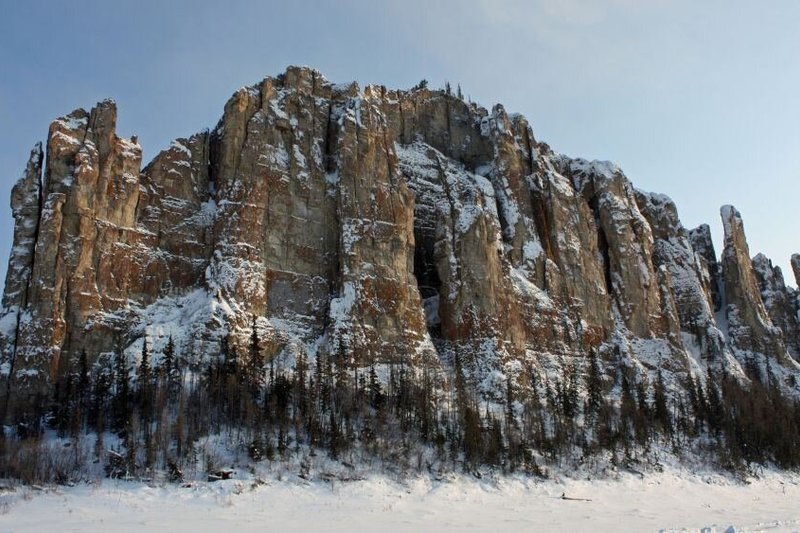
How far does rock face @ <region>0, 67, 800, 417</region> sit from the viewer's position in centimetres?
8212

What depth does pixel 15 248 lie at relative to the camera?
272ft

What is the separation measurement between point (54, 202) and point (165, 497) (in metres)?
45.1

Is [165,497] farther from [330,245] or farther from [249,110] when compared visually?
[249,110]

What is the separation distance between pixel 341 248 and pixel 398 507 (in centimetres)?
4630

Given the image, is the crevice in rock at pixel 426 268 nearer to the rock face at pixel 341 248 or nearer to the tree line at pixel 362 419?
the rock face at pixel 341 248

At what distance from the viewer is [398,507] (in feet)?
168

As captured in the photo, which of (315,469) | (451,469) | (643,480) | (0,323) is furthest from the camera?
(0,323)

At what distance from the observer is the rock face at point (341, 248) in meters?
82.1

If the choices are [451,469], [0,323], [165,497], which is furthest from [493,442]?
[0,323]

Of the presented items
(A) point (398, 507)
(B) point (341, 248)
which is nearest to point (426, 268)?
(B) point (341, 248)

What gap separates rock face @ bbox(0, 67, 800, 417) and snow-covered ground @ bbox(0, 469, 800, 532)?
28.0 metres

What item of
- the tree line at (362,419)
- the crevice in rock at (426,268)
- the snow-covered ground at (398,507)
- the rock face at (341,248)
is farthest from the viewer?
the crevice in rock at (426,268)

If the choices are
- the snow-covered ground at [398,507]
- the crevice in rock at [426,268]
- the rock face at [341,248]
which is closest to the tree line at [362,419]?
the rock face at [341,248]

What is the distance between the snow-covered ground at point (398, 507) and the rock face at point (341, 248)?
2797 centimetres
